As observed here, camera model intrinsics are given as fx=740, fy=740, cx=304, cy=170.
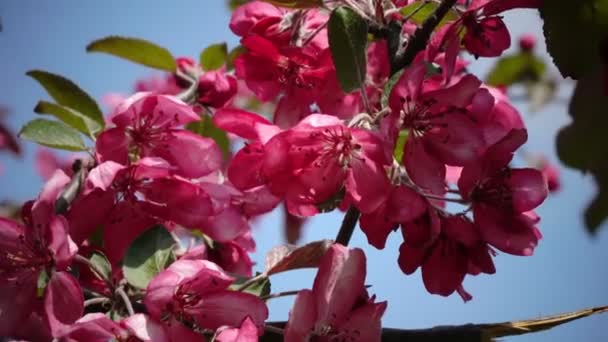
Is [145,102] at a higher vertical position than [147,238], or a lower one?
higher

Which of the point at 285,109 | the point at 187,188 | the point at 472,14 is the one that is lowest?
the point at 187,188

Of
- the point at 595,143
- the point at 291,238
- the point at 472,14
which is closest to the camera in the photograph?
the point at 595,143

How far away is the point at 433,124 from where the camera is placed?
113 centimetres

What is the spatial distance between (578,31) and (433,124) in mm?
442

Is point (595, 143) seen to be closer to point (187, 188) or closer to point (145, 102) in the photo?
point (187, 188)

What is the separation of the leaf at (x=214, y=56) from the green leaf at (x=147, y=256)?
0.70 meters

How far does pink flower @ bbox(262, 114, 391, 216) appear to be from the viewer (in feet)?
3.41

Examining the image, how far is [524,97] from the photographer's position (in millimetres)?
3498

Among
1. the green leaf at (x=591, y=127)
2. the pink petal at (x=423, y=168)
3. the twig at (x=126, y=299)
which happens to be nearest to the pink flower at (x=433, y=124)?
the pink petal at (x=423, y=168)

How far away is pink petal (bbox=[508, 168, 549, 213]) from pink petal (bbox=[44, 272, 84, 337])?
0.65 metres

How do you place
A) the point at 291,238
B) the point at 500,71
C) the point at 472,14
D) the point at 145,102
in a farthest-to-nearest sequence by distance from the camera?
the point at 500,71, the point at 291,238, the point at 145,102, the point at 472,14

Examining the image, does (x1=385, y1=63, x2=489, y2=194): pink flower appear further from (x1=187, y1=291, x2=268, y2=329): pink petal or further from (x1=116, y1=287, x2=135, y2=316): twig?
(x1=116, y1=287, x2=135, y2=316): twig

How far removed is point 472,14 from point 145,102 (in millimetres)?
580

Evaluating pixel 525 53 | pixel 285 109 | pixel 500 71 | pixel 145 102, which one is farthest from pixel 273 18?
pixel 525 53
